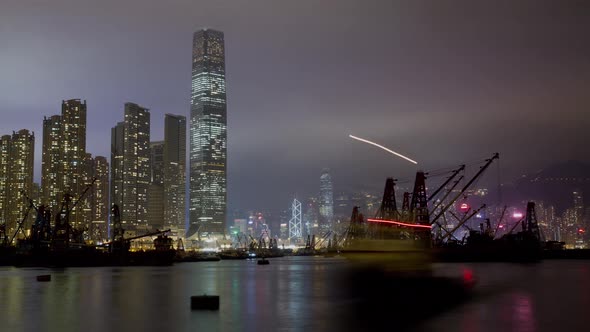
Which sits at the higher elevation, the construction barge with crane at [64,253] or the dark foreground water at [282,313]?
the construction barge with crane at [64,253]

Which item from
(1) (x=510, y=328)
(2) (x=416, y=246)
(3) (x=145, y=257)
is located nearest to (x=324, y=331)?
(1) (x=510, y=328)

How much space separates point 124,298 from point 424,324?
21.7m

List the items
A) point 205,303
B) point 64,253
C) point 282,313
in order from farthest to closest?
point 64,253, point 205,303, point 282,313

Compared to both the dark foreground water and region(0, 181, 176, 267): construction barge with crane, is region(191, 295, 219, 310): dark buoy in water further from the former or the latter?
region(0, 181, 176, 267): construction barge with crane

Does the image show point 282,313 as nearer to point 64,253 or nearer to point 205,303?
point 205,303

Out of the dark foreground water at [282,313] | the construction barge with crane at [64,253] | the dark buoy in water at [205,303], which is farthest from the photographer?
the construction barge with crane at [64,253]

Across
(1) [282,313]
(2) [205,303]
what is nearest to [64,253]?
(2) [205,303]

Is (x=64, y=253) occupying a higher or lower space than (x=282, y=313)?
higher

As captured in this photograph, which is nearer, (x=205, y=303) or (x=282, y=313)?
(x=282, y=313)

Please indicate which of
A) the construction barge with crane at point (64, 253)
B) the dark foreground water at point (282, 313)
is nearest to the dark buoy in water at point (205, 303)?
the dark foreground water at point (282, 313)

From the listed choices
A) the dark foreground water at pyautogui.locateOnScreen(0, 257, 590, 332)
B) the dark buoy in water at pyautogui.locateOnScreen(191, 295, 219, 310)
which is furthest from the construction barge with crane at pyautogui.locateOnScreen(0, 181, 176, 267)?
the dark buoy in water at pyautogui.locateOnScreen(191, 295, 219, 310)

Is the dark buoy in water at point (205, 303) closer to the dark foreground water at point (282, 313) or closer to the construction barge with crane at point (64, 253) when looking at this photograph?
the dark foreground water at point (282, 313)

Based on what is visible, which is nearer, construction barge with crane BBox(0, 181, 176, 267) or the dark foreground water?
the dark foreground water

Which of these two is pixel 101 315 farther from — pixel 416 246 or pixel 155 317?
pixel 416 246
